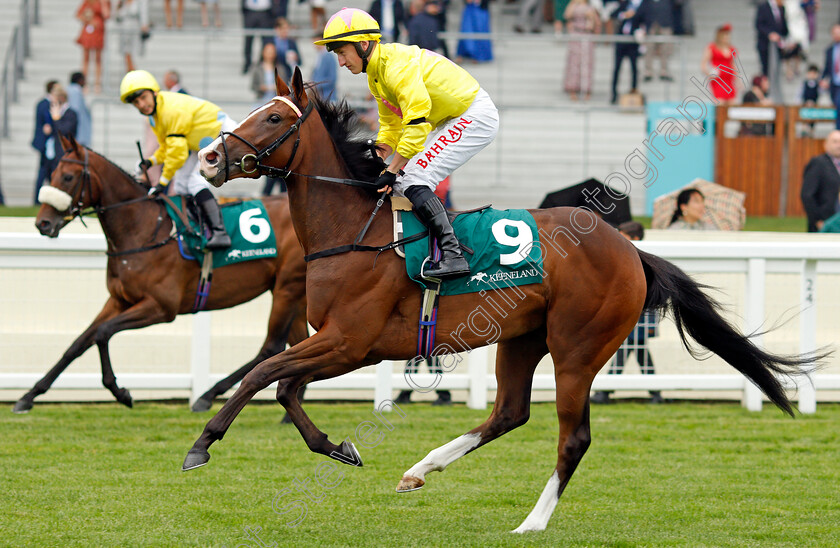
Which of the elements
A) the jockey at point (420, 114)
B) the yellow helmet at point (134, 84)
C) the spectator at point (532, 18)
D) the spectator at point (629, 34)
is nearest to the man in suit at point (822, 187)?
the spectator at point (629, 34)

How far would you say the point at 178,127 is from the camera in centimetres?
715

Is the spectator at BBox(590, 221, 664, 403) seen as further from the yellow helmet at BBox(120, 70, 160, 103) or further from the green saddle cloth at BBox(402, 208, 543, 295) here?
the yellow helmet at BBox(120, 70, 160, 103)

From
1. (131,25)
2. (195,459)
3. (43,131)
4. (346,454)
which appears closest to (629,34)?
(131,25)

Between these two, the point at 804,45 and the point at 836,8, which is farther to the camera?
the point at 836,8

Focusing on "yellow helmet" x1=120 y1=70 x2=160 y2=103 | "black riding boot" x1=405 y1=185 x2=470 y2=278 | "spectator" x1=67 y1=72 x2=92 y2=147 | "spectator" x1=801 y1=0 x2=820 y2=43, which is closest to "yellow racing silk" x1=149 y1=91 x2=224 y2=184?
"yellow helmet" x1=120 y1=70 x2=160 y2=103

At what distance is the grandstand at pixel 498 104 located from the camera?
513 inches

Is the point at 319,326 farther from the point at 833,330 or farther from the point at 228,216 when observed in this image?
the point at 833,330

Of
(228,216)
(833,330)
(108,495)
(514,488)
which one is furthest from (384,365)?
(833,330)

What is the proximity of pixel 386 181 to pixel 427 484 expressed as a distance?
1.76 meters

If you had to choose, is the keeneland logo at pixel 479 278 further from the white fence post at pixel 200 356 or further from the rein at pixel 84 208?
the white fence post at pixel 200 356

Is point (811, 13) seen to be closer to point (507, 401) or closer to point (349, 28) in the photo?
point (507, 401)

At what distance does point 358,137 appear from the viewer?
482 centimetres

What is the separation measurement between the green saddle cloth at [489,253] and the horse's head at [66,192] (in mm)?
3143

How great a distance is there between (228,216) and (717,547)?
13.6 feet
